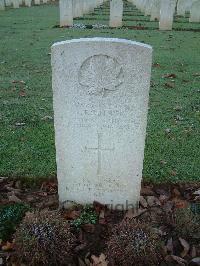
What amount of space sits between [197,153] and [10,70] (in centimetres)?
541

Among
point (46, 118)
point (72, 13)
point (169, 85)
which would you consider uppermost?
point (72, 13)

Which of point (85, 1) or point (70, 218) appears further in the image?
point (85, 1)

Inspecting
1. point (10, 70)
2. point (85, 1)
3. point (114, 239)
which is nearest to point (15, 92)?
point (10, 70)

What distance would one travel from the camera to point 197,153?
16.2ft

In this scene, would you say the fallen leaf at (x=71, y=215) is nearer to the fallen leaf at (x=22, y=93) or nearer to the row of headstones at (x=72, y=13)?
the fallen leaf at (x=22, y=93)

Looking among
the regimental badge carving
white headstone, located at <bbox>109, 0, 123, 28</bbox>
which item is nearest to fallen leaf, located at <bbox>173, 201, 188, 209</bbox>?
the regimental badge carving

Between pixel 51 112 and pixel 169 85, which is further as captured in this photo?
pixel 169 85

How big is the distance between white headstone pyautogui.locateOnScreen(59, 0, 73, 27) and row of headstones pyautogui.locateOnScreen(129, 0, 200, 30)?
148 inches

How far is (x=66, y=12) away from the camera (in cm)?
1600

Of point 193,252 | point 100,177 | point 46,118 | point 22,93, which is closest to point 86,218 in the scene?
point 100,177

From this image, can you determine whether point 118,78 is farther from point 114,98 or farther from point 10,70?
point 10,70

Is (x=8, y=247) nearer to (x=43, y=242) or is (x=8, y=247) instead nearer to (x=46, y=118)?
(x=43, y=242)

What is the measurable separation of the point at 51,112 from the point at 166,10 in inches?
453

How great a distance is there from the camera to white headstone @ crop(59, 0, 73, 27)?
15.9m
